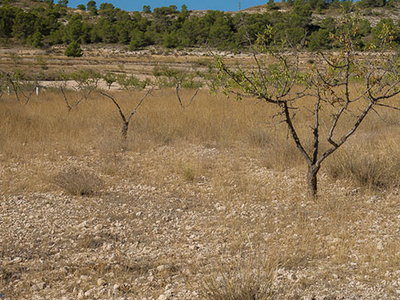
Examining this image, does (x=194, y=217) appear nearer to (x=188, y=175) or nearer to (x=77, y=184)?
(x=188, y=175)

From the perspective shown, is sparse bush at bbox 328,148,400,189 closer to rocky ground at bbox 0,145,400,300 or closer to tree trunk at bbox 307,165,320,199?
rocky ground at bbox 0,145,400,300

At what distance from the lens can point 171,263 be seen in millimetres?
3797

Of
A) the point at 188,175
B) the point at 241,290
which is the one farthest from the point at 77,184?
the point at 241,290

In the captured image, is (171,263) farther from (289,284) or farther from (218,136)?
(218,136)

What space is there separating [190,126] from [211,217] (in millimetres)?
4850

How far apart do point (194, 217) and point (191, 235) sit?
1.62 feet

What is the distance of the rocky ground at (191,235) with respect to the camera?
337cm

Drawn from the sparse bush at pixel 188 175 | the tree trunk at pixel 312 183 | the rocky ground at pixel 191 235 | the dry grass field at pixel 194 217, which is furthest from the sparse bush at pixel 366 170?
the sparse bush at pixel 188 175

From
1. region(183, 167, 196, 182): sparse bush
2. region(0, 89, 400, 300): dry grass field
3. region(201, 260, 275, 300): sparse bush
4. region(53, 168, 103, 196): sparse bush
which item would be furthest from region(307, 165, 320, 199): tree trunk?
region(53, 168, 103, 196): sparse bush

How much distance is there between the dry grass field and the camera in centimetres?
342

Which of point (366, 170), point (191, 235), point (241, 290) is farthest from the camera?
point (366, 170)

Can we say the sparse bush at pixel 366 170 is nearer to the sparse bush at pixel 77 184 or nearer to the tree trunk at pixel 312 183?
the tree trunk at pixel 312 183

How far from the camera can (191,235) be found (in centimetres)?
443

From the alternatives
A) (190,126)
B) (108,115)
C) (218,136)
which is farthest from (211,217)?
(108,115)
